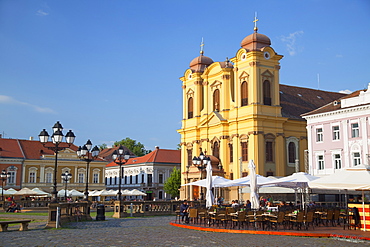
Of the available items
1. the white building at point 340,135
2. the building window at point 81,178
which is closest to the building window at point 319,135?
the white building at point 340,135

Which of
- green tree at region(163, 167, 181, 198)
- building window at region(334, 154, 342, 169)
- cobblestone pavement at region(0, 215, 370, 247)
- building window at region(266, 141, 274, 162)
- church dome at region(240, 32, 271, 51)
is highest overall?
church dome at region(240, 32, 271, 51)

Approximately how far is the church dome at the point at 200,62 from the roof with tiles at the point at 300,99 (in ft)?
34.5

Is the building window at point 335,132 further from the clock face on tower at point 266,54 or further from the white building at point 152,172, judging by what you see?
the white building at point 152,172

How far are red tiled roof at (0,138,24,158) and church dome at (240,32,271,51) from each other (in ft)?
136

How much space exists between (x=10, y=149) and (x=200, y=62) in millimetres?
34797

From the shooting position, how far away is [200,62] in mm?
62438

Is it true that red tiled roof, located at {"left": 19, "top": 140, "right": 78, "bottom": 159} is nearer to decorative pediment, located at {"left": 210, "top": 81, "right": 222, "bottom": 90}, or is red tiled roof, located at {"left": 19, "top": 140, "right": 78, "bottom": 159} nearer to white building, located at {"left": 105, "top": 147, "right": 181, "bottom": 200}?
white building, located at {"left": 105, "top": 147, "right": 181, "bottom": 200}

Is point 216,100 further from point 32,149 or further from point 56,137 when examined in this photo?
point 56,137

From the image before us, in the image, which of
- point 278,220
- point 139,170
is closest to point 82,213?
point 278,220

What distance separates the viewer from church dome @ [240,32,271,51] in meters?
53.3

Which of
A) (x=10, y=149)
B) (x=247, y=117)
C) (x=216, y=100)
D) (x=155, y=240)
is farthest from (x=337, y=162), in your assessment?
(x=10, y=149)

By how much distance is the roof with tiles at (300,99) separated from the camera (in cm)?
5675

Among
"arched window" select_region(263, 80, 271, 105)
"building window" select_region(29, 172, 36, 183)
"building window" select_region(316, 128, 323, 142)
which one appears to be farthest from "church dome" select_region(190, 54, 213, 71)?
"building window" select_region(29, 172, 36, 183)

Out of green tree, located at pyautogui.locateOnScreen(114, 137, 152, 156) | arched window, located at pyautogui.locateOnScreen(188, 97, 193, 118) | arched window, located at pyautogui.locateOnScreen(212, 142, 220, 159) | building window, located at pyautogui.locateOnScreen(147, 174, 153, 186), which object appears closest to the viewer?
arched window, located at pyautogui.locateOnScreen(212, 142, 220, 159)
